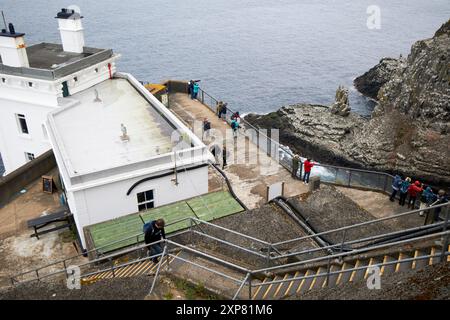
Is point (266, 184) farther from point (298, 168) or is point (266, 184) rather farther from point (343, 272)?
point (343, 272)

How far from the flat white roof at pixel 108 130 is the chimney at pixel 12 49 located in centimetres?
365

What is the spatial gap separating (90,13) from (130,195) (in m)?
148

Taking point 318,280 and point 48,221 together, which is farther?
point 48,221

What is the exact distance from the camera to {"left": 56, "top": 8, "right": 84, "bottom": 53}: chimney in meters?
28.8

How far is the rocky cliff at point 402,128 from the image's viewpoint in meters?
41.1

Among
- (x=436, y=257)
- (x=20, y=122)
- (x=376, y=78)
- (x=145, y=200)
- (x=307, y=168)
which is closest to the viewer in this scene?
(x=436, y=257)

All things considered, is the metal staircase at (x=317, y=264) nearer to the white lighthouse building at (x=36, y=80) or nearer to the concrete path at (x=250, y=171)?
the concrete path at (x=250, y=171)

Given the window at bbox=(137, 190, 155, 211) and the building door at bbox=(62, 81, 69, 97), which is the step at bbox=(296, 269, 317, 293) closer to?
the window at bbox=(137, 190, 155, 211)

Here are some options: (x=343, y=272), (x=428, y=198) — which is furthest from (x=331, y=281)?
(x=428, y=198)


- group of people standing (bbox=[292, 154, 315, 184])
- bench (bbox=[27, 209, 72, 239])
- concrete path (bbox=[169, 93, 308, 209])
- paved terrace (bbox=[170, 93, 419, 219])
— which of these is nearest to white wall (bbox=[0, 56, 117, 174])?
concrete path (bbox=[169, 93, 308, 209])

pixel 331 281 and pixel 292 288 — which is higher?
pixel 331 281

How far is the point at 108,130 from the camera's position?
22.0 m

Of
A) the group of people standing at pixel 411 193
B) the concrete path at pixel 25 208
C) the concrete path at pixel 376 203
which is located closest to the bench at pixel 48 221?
the concrete path at pixel 25 208

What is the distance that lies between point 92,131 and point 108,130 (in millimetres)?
806
